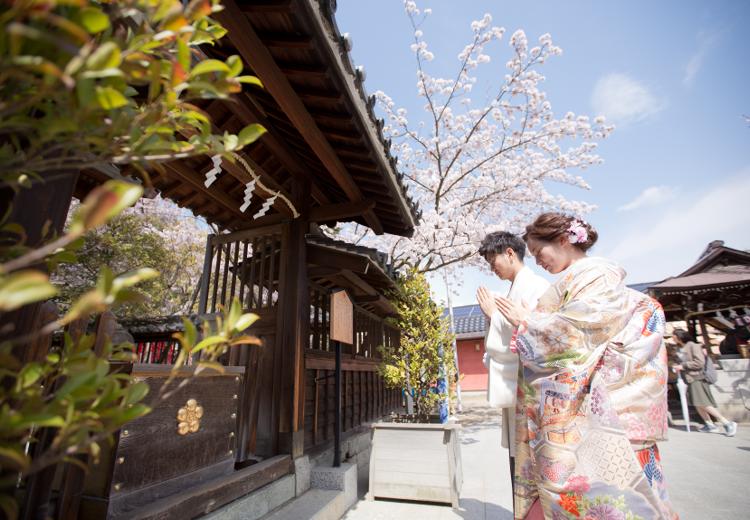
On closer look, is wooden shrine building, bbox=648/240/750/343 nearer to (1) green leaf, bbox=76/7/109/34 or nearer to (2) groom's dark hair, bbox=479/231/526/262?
(2) groom's dark hair, bbox=479/231/526/262

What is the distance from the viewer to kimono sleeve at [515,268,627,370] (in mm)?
2166

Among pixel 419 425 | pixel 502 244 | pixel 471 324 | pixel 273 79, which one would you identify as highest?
pixel 471 324

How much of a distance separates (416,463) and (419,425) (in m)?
0.50

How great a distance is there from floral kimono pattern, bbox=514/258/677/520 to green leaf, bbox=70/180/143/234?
7.67 ft

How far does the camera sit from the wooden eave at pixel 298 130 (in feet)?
8.48

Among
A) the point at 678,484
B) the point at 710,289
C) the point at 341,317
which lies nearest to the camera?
the point at 341,317

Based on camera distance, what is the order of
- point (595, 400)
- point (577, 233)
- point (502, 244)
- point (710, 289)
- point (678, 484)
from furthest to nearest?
point (710, 289), point (678, 484), point (502, 244), point (577, 233), point (595, 400)

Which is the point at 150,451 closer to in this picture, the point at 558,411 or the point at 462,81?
the point at 558,411

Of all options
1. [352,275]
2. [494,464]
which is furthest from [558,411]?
[494,464]

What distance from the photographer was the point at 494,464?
20.8 feet

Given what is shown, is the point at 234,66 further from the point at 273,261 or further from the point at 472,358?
the point at 472,358

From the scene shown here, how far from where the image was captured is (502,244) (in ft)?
10.5

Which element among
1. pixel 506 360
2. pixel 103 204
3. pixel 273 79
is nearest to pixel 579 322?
pixel 506 360

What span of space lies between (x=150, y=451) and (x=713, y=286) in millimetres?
13675
